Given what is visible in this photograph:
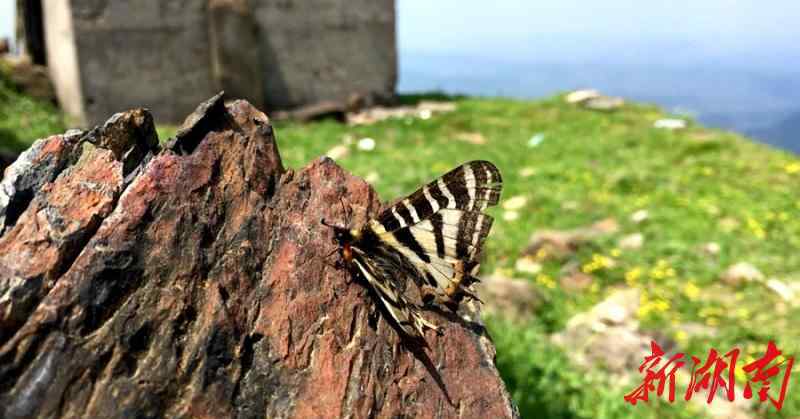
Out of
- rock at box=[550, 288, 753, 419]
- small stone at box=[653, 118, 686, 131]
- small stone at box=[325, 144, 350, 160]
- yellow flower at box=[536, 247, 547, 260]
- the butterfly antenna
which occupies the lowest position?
rock at box=[550, 288, 753, 419]

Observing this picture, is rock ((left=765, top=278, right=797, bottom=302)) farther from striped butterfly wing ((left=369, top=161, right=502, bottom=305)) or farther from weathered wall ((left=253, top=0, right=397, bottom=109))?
weathered wall ((left=253, top=0, right=397, bottom=109))

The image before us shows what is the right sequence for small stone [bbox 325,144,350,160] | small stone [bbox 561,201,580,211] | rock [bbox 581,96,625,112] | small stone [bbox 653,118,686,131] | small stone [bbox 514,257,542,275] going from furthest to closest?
rock [bbox 581,96,625,112] → small stone [bbox 653,118,686,131] → small stone [bbox 325,144,350,160] → small stone [bbox 561,201,580,211] → small stone [bbox 514,257,542,275]

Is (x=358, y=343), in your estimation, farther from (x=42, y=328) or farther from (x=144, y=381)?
(x=42, y=328)

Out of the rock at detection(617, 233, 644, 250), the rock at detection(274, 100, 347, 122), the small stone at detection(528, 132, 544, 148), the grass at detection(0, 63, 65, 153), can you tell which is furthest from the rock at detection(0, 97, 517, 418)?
the rock at detection(274, 100, 347, 122)

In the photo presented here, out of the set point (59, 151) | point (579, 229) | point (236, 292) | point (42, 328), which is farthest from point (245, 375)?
point (579, 229)

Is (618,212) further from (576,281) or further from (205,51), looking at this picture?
(205,51)
